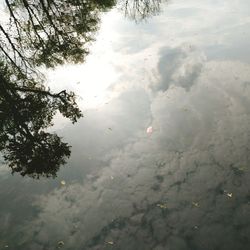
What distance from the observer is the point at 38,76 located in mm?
14859

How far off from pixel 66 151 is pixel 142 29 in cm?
1200

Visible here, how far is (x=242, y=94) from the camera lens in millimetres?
11516

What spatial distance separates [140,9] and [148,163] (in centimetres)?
1458

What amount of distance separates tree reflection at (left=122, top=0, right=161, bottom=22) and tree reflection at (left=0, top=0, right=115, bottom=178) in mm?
1205

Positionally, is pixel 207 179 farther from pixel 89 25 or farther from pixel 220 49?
pixel 89 25

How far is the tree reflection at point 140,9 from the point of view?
69.4 ft

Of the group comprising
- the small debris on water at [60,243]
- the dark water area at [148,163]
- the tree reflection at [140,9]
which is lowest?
the small debris on water at [60,243]

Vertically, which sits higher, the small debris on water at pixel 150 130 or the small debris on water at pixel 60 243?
the small debris on water at pixel 150 130

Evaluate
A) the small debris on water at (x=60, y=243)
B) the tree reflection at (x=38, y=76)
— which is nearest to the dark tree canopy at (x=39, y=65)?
the tree reflection at (x=38, y=76)

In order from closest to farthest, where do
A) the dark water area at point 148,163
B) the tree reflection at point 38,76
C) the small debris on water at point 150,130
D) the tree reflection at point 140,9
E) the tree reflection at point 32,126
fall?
the dark water area at point 148,163 < the tree reflection at point 32,126 < the tree reflection at point 38,76 < the small debris on water at point 150,130 < the tree reflection at point 140,9

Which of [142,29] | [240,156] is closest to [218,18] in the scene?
[142,29]

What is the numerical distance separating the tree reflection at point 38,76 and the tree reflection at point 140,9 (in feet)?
3.95

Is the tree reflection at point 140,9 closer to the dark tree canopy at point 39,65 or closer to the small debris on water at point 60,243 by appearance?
the dark tree canopy at point 39,65

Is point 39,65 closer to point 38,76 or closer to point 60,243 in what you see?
point 38,76
